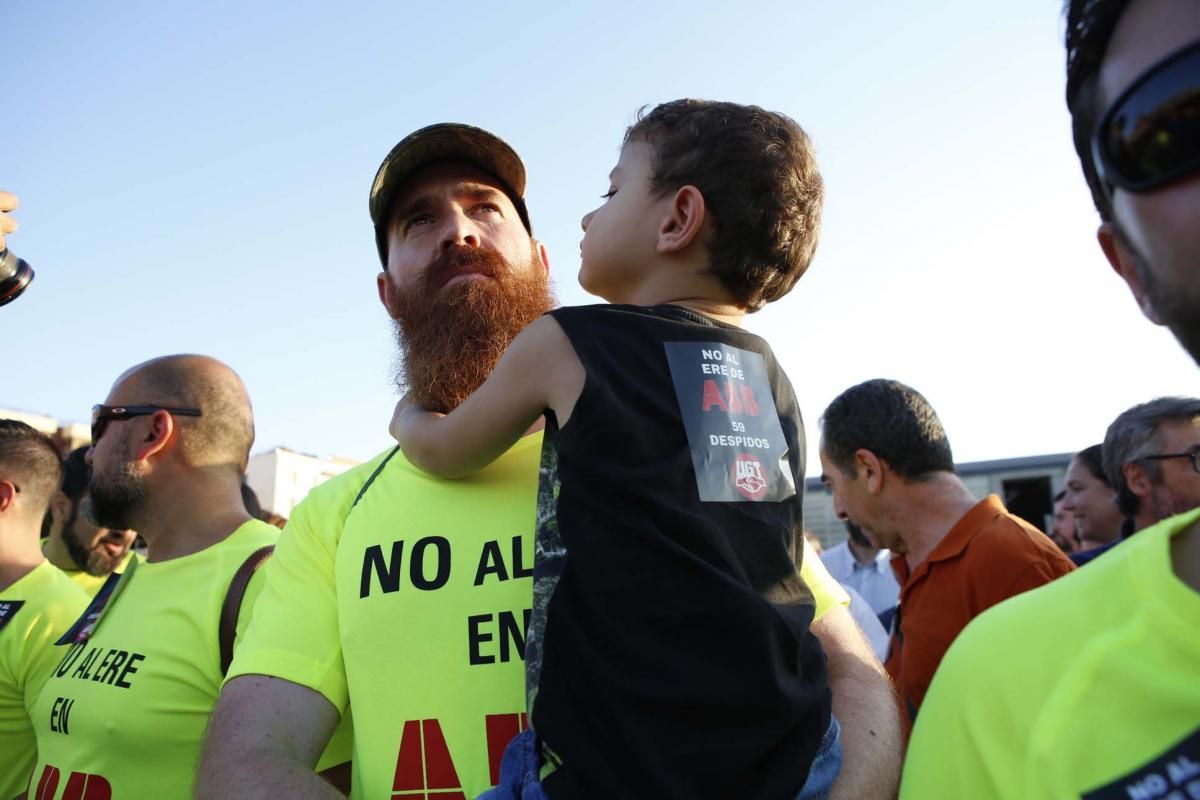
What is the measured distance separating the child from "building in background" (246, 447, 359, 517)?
1271 cm

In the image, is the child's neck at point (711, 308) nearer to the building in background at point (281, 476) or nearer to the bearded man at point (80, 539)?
the bearded man at point (80, 539)

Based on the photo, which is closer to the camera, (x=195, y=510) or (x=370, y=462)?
(x=370, y=462)

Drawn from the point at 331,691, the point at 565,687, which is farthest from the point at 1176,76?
the point at 331,691

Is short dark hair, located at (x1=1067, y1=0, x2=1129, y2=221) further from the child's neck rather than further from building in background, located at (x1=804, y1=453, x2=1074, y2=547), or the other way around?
building in background, located at (x1=804, y1=453, x2=1074, y2=547)

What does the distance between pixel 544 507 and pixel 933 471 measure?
3.29m

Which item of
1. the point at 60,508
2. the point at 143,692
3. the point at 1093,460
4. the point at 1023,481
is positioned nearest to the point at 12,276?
the point at 143,692

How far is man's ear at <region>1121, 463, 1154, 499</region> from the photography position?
4457 millimetres

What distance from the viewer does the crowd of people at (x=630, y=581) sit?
35.6 inches

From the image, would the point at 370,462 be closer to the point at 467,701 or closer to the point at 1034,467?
the point at 467,701

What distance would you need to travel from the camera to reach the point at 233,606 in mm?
2867

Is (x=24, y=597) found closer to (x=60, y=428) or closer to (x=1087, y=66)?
(x=1087, y=66)

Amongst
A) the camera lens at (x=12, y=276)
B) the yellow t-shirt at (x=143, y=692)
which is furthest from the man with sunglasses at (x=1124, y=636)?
the camera lens at (x=12, y=276)

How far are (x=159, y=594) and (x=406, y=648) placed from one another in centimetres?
182

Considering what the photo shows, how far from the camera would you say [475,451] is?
1.74 meters
